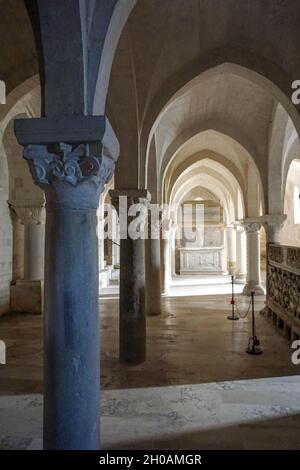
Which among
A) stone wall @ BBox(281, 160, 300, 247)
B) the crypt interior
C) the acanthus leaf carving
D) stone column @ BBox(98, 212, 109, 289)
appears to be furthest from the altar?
the acanthus leaf carving

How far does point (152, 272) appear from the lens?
8.79 m

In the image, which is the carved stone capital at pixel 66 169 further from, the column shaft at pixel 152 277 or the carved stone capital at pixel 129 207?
the column shaft at pixel 152 277

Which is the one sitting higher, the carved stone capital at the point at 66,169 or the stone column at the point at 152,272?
the carved stone capital at the point at 66,169

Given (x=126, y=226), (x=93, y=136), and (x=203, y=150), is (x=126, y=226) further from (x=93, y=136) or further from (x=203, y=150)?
(x=203, y=150)

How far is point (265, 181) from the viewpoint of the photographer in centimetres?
972

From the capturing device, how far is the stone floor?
10.9ft

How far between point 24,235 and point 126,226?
5023 millimetres

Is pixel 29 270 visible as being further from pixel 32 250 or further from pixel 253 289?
pixel 253 289

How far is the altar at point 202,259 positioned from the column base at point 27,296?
12.9 m

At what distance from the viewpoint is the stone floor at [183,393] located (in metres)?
3.32

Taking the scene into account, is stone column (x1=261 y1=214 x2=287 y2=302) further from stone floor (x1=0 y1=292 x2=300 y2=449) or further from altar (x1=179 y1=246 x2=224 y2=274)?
altar (x1=179 y1=246 x2=224 y2=274)

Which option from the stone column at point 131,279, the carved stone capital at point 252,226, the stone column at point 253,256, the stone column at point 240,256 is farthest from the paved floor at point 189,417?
the stone column at point 240,256

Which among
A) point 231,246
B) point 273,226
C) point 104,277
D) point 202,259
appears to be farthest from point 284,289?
point 202,259
